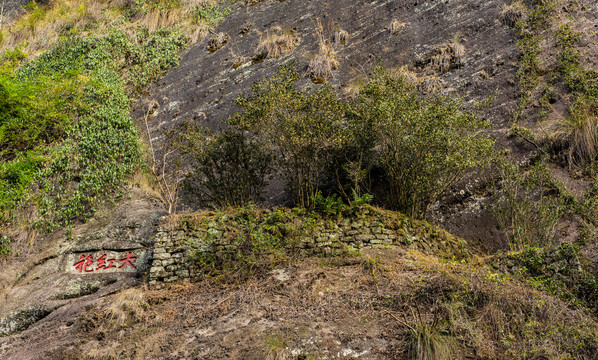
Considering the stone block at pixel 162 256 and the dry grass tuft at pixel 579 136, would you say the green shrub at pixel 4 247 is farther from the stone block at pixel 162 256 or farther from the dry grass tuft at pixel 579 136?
the dry grass tuft at pixel 579 136

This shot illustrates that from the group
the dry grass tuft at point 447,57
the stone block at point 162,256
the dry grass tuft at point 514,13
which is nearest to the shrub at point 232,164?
the stone block at point 162,256

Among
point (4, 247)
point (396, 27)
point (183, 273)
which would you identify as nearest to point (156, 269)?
point (183, 273)

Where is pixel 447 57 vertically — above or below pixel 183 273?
above

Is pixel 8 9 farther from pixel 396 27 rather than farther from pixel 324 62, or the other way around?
pixel 396 27

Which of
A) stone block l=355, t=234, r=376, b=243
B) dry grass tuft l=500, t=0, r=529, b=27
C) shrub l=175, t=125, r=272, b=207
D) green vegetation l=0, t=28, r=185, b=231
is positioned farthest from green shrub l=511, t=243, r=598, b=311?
green vegetation l=0, t=28, r=185, b=231

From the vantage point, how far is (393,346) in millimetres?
5172

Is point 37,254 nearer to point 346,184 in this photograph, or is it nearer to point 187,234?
point 187,234

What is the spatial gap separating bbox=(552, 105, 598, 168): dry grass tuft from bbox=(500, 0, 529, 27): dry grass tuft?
3864 mm

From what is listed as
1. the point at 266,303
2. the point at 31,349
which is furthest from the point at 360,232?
the point at 31,349

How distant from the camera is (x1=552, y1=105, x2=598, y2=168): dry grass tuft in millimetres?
8320

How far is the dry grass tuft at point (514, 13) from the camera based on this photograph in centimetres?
1152

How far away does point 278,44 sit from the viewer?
47.6 ft

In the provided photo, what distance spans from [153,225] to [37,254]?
2.98 meters

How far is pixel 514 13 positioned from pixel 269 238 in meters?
9.51
